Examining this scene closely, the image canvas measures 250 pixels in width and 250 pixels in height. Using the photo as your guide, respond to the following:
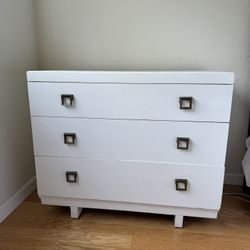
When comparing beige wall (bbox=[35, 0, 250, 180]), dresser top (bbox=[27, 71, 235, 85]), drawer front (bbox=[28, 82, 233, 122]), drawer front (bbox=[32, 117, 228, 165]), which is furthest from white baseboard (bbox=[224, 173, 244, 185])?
dresser top (bbox=[27, 71, 235, 85])

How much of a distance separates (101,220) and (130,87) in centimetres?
73

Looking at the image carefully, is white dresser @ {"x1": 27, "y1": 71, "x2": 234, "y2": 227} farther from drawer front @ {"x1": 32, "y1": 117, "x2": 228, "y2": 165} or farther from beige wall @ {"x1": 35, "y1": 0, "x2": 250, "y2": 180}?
beige wall @ {"x1": 35, "y1": 0, "x2": 250, "y2": 180}

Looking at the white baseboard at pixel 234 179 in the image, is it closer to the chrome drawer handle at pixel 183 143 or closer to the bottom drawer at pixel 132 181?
the bottom drawer at pixel 132 181

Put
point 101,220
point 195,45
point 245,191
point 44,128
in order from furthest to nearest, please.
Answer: point 245,191, point 195,45, point 101,220, point 44,128

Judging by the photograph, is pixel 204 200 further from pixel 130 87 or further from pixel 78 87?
pixel 78 87

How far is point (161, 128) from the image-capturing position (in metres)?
1.26

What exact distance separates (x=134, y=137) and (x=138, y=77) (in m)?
0.28

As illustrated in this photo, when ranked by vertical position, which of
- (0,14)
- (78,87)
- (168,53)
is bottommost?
(78,87)

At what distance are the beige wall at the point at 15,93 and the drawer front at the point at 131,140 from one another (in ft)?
0.79

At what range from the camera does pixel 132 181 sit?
1.35m

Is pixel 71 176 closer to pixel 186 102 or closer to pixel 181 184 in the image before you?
pixel 181 184

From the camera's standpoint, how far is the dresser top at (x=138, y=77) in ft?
3.80

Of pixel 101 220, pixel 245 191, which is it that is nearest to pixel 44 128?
pixel 101 220

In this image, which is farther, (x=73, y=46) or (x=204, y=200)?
(x=73, y=46)
